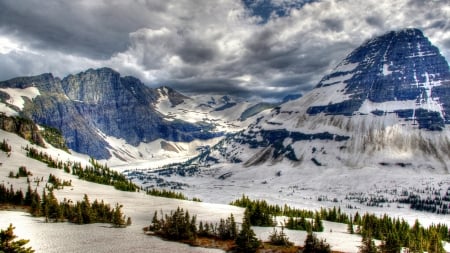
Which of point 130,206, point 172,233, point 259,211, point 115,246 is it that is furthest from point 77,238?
point 130,206

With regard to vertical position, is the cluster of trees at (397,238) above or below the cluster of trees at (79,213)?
below

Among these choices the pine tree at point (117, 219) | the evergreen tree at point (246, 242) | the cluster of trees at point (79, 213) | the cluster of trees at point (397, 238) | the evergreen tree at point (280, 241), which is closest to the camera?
the evergreen tree at point (246, 242)

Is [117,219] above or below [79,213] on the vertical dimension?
below

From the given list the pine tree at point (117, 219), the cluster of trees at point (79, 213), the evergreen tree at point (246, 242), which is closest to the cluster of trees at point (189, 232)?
the evergreen tree at point (246, 242)

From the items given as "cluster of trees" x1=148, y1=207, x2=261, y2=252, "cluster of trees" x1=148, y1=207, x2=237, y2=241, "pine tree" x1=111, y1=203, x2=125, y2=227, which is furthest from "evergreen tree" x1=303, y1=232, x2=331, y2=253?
"pine tree" x1=111, y1=203, x2=125, y2=227

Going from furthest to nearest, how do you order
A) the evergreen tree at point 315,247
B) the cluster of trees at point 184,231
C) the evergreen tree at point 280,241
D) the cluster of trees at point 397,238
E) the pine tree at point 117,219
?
1. the pine tree at point 117,219
2. the cluster of trees at point 184,231
3. the evergreen tree at point 280,241
4. the cluster of trees at point 397,238
5. the evergreen tree at point 315,247

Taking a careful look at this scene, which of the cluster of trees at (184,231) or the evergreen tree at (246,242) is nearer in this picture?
the evergreen tree at (246,242)

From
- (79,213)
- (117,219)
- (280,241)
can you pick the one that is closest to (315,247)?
(280,241)

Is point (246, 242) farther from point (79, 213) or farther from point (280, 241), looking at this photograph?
point (79, 213)

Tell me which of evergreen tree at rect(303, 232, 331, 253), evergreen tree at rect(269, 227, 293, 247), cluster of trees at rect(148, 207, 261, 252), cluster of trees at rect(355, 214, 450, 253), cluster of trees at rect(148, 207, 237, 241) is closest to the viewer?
evergreen tree at rect(303, 232, 331, 253)

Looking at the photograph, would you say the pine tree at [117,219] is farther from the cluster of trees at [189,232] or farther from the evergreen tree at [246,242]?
the evergreen tree at [246,242]

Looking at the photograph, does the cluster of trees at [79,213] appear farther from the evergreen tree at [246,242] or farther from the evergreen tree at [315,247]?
the evergreen tree at [315,247]

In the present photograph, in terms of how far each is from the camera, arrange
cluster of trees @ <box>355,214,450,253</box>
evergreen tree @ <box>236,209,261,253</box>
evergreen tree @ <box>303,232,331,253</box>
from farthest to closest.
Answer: cluster of trees @ <box>355,214,450,253</box> < evergreen tree @ <box>236,209,261,253</box> < evergreen tree @ <box>303,232,331,253</box>

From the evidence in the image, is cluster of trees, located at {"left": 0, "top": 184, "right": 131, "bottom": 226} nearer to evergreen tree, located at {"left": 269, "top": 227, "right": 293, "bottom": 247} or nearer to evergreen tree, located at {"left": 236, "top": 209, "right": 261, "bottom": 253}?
evergreen tree, located at {"left": 236, "top": 209, "right": 261, "bottom": 253}
